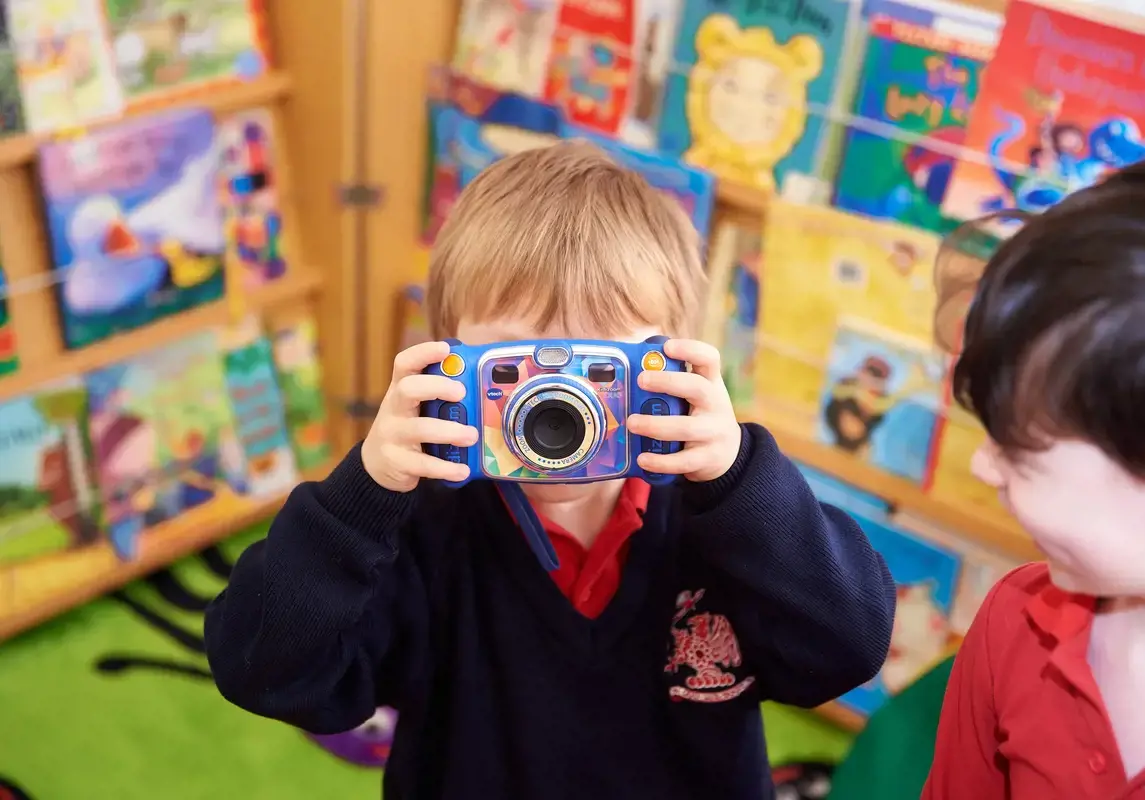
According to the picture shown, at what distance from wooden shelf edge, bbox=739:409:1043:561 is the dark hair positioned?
0.84 metres

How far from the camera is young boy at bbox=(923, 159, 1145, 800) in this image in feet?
1.90

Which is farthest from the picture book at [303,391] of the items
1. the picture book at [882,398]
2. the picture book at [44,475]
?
the picture book at [882,398]

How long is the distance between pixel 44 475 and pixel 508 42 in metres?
0.94

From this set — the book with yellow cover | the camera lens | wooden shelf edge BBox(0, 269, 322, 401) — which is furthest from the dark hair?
wooden shelf edge BBox(0, 269, 322, 401)

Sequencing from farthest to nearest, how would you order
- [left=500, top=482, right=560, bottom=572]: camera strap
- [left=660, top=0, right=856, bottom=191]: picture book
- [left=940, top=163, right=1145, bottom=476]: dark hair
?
1. [left=660, top=0, right=856, bottom=191]: picture book
2. [left=500, top=482, right=560, bottom=572]: camera strap
3. [left=940, top=163, right=1145, bottom=476]: dark hair

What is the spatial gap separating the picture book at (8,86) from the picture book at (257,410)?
474 millimetres

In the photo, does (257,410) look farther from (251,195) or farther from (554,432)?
(554,432)

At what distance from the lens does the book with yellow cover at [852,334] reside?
1.42 meters

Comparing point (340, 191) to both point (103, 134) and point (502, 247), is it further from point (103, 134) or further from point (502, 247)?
point (502, 247)

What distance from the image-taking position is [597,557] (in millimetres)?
894

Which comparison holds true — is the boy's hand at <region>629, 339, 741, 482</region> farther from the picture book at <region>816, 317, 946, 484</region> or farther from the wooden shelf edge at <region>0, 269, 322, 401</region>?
the wooden shelf edge at <region>0, 269, 322, 401</region>

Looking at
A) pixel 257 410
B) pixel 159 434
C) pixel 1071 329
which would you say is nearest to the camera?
pixel 1071 329

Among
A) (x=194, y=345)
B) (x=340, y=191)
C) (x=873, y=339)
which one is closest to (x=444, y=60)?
(x=340, y=191)

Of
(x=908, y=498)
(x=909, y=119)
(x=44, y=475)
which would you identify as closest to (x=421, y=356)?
(x=909, y=119)
